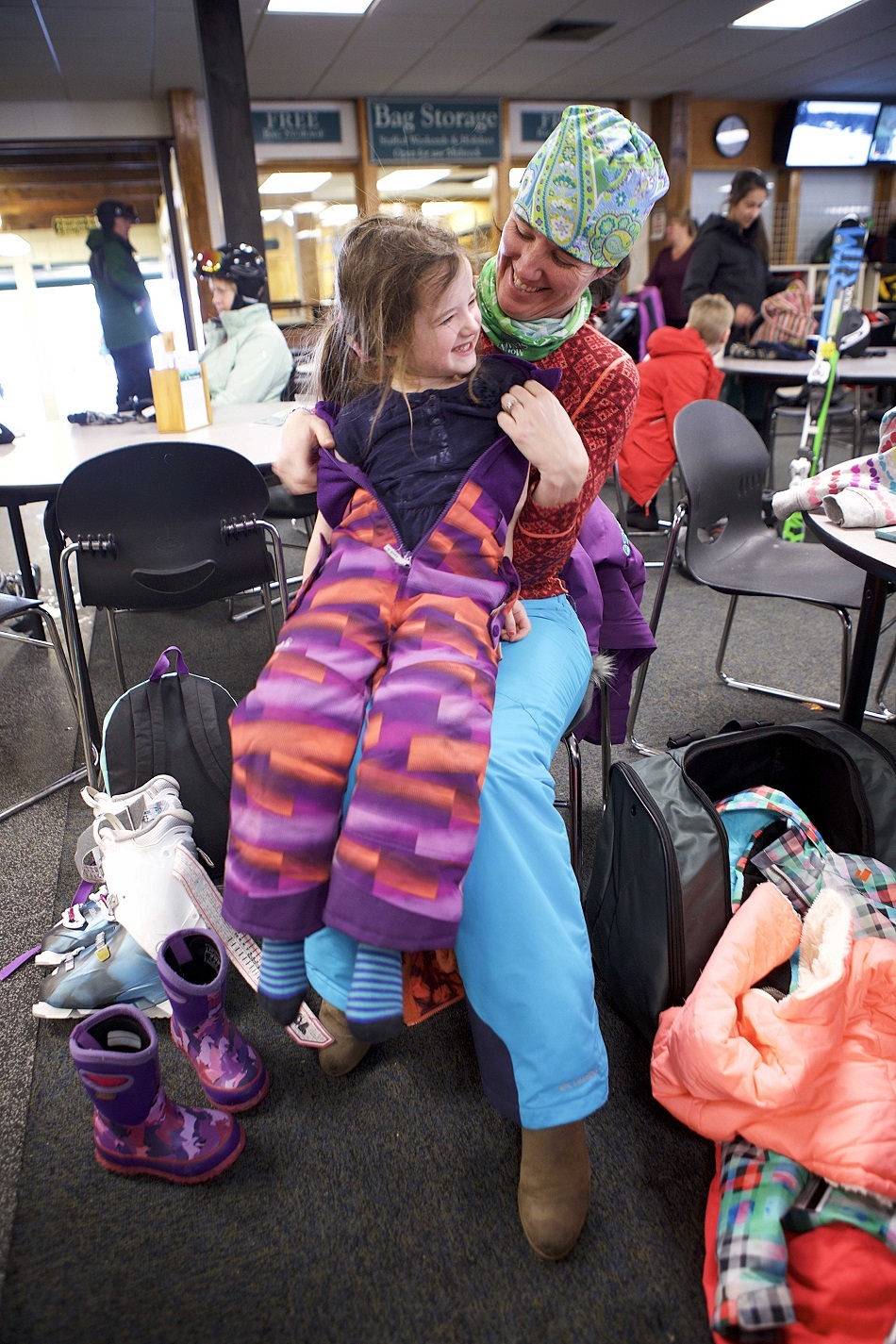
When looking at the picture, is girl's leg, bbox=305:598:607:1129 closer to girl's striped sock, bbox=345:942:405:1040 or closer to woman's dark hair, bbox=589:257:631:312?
girl's striped sock, bbox=345:942:405:1040

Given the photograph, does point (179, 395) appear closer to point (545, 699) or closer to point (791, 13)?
point (545, 699)

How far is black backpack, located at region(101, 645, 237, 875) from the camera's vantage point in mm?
1568

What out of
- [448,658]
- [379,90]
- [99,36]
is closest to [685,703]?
[448,658]

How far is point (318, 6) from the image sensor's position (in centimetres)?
511

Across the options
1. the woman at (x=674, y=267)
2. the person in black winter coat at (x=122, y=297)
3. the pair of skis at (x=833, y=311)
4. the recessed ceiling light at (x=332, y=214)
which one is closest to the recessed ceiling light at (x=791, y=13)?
the woman at (x=674, y=267)

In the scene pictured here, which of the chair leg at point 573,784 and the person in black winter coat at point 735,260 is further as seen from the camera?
the person in black winter coat at point 735,260

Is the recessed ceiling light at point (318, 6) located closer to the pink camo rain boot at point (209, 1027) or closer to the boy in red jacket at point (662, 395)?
the boy in red jacket at point (662, 395)

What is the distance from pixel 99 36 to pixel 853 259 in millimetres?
4976

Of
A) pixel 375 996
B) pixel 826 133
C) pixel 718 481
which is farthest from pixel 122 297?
pixel 826 133

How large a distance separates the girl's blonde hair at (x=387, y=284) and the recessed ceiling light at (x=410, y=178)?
7.75m

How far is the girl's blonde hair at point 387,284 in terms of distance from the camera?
1.09m

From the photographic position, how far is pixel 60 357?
843 cm

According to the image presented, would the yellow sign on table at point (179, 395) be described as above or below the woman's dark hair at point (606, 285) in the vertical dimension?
below

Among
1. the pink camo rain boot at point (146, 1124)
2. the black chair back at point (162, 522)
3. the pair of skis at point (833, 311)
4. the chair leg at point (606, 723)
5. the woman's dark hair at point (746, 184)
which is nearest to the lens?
the pink camo rain boot at point (146, 1124)
